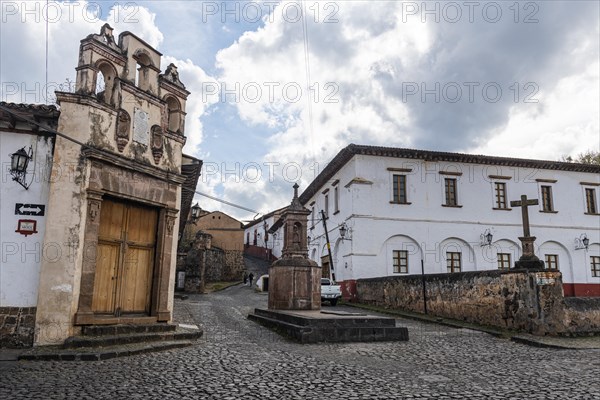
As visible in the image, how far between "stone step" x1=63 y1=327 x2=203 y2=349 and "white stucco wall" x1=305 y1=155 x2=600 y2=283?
622 inches

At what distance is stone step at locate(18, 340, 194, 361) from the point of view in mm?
7563

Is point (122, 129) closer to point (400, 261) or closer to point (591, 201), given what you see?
point (400, 261)

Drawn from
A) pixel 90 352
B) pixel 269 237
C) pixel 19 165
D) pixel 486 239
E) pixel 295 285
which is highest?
pixel 269 237

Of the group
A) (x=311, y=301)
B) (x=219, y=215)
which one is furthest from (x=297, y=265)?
(x=219, y=215)

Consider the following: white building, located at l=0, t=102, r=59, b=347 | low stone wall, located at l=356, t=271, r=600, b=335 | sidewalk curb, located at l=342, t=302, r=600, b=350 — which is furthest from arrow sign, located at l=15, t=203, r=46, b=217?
low stone wall, located at l=356, t=271, r=600, b=335

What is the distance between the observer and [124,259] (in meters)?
10.2

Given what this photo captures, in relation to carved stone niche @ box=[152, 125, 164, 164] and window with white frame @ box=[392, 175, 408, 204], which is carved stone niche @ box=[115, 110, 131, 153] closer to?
carved stone niche @ box=[152, 125, 164, 164]

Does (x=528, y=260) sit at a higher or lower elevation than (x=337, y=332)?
higher

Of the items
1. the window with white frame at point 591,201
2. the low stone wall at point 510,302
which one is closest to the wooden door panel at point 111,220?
the low stone wall at point 510,302

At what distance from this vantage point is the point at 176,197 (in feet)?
36.7

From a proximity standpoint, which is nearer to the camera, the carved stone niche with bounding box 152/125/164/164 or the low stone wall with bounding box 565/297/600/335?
the carved stone niche with bounding box 152/125/164/164

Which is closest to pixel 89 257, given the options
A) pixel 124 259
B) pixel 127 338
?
pixel 124 259

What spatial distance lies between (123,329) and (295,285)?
666 centimetres

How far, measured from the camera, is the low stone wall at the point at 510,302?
12250 mm
